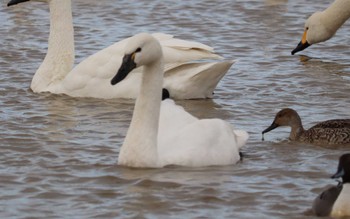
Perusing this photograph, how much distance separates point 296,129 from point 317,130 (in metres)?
0.30

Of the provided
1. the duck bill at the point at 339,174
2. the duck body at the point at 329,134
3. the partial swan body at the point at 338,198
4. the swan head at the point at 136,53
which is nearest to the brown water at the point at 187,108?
the duck body at the point at 329,134

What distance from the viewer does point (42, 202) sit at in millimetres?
8312

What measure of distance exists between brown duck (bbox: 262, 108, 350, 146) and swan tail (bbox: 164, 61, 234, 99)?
1639mm

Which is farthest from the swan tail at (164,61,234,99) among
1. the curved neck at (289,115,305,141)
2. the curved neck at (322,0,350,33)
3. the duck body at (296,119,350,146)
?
the curved neck at (322,0,350,33)

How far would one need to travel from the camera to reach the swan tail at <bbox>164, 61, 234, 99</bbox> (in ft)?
39.4

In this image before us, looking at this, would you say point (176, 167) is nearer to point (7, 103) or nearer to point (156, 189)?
point (156, 189)

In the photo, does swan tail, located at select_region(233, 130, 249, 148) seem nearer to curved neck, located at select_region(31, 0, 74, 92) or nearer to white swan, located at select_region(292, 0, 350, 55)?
curved neck, located at select_region(31, 0, 74, 92)

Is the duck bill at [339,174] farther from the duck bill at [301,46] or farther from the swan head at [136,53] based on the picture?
the duck bill at [301,46]

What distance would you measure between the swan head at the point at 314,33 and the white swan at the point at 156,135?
5409 millimetres

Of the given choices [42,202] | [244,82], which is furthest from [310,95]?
[42,202]

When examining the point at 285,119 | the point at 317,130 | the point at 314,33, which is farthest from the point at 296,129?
the point at 314,33

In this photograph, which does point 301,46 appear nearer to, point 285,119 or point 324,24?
point 324,24

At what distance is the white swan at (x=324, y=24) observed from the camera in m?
14.8

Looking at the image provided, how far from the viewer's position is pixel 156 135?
9.14m
